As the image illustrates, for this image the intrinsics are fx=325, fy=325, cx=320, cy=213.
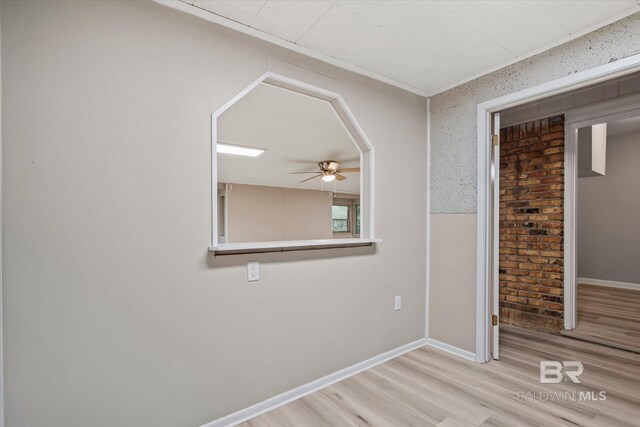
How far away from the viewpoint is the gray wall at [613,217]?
5.36 meters

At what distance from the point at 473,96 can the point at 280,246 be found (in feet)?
6.63

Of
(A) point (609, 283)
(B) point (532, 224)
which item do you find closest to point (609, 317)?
(B) point (532, 224)

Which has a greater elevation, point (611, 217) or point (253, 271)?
point (611, 217)

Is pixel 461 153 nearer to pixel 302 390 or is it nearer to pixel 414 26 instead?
pixel 414 26

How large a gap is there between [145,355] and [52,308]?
47 centimetres

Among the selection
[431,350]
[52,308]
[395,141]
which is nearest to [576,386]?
[431,350]

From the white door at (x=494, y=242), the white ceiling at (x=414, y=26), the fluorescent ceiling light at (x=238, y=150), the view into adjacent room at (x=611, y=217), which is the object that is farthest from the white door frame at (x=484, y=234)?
the fluorescent ceiling light at (x=238, y=150)

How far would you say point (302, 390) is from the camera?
218 cm

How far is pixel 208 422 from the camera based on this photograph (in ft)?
5.98

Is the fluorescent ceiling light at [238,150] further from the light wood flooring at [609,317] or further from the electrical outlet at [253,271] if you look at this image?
the light wood flooring at [609,317]

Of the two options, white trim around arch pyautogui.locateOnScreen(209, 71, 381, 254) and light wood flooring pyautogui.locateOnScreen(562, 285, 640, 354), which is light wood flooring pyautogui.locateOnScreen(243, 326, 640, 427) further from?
white trim around arch pyautogui.locateOnScreen(209, 71, 381, 254)

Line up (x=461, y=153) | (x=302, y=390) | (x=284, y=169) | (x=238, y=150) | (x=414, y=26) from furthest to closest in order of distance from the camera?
(x=284, y=169) < (x=238, y=150) < (x=461, y=153) < (x=302, y=390) < (x=414, y=26)

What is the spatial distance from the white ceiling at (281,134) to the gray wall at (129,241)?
0.75 m

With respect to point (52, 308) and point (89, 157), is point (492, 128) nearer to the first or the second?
point (89, 157)
